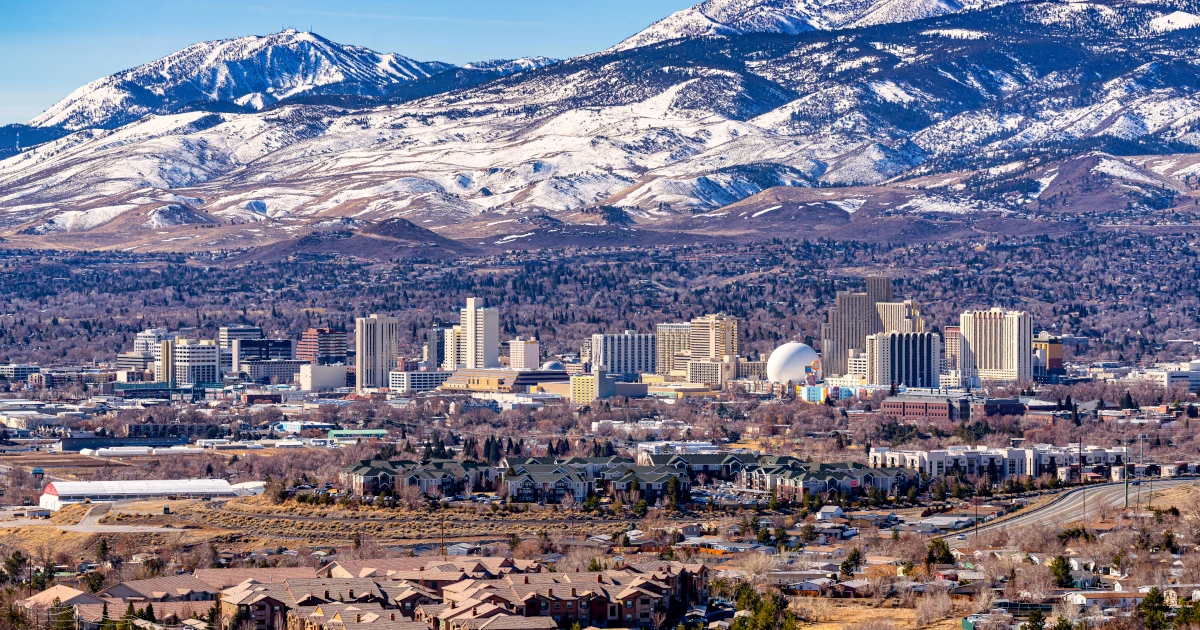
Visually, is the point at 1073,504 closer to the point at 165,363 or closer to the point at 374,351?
the point at 374,351

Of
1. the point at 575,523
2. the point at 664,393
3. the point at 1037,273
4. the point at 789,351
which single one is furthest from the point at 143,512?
the point at 1037,273

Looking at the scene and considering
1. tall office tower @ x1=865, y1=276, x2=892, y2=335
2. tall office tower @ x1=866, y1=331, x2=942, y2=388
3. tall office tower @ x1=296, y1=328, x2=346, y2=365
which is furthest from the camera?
tall office tower @ x1=296, y1=328, x2=346, y2=365

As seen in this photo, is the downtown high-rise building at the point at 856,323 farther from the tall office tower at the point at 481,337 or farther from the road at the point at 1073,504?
the road at the point at 1073,504

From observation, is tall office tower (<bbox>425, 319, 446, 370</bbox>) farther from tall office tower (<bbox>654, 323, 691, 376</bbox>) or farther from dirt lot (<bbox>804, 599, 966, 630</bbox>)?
dirt lot (<bbox>804, 599, 966, 630</bbox>)

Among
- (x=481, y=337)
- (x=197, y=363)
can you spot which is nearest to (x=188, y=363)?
(x=197, y=363)

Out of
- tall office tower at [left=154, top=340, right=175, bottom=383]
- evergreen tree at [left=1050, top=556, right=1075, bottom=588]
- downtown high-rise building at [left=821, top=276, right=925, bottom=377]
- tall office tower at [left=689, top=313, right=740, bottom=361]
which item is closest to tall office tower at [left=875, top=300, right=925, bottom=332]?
downtown high-rise building at [left=821, top=276, right=925, bottom=377]
